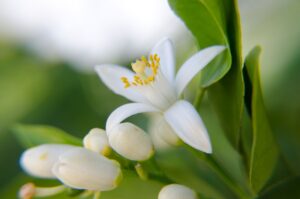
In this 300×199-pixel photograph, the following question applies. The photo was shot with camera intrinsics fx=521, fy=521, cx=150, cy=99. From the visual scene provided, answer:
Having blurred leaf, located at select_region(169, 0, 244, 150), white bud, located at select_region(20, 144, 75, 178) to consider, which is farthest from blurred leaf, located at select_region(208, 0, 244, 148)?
white bud, located at select_region(20, 144, 75, 178)

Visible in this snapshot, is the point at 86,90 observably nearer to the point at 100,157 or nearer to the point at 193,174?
the point at 193,174

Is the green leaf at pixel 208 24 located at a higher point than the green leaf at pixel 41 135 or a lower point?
higher

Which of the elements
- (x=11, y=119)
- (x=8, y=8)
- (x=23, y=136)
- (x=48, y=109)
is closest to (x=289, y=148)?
(x=23, y=136)

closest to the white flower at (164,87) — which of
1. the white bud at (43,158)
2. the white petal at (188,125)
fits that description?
the white petal at (188,125)

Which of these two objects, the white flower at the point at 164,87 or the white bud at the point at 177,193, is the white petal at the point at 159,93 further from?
the white bud at the point at 177,193

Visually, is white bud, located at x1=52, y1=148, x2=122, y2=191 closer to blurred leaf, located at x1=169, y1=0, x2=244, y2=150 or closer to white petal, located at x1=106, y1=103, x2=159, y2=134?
white petal, located at x1=106, y1=103, x2=159, y2=134

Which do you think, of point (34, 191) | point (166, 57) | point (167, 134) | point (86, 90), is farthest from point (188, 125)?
point (86, 90)
